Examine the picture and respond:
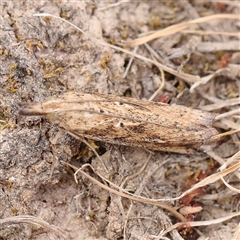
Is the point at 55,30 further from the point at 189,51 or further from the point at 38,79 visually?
the point at 189,51

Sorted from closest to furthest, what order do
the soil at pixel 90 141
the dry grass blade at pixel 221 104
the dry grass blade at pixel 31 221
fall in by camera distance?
the dry grass blade at pixel 31 221 → the soil at pixel 90 141 → the dry grass blade at pixel 221 104

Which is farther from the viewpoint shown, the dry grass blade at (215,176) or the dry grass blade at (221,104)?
the dry grass blade at (221,104)

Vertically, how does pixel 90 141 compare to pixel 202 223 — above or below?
above

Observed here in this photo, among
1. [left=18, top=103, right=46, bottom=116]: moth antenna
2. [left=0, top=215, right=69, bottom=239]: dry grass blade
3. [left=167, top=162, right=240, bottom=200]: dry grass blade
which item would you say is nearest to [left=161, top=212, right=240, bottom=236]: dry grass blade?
[left=167, top=162, right=240, bottom=200]: dry grass blade

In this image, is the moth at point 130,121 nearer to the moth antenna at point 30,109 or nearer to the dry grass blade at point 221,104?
the moth antenna at point 30,109

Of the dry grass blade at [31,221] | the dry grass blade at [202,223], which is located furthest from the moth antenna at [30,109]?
the dry grass blade at [202,223]

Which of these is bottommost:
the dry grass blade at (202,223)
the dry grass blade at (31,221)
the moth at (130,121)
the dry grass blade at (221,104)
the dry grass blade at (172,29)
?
the dry grass blade at (202,223)

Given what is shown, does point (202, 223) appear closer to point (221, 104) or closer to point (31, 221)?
point (221, 104)

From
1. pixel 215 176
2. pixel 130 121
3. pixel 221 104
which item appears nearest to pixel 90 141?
pixel 130 121
